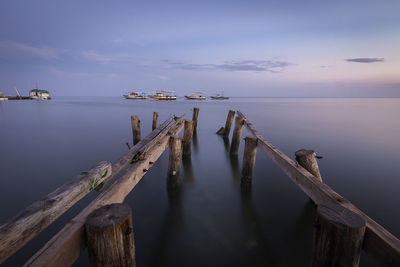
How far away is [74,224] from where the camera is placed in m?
1.72

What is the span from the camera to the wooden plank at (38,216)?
1.40m

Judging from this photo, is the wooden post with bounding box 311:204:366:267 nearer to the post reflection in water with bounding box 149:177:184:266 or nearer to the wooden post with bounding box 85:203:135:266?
the wooden post with bounding box 85:203:135:266

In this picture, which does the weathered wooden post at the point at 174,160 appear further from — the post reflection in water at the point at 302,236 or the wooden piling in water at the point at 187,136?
the post reflection in water at the point at 302,236

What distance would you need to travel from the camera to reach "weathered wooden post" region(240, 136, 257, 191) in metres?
5.27

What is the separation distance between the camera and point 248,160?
17.9ft

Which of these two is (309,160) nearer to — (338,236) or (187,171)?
(338,236)

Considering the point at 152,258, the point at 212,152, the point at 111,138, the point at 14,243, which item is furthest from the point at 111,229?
the point at 111,138

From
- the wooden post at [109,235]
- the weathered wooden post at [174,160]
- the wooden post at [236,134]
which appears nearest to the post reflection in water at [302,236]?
the wooden post at [109,235]

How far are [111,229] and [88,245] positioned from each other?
1.02 feet

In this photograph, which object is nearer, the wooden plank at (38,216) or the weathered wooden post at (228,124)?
the wooden plank at (38,216)

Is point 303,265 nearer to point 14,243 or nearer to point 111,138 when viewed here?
point 14,243

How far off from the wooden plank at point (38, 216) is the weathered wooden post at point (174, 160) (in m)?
2.86

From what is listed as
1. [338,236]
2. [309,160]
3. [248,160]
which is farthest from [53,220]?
[248,160]

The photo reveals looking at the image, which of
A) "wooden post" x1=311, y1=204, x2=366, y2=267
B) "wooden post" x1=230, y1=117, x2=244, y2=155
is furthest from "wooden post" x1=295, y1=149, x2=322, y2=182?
"wooden post" x1=230, y1=117, x2=244, y2=155
